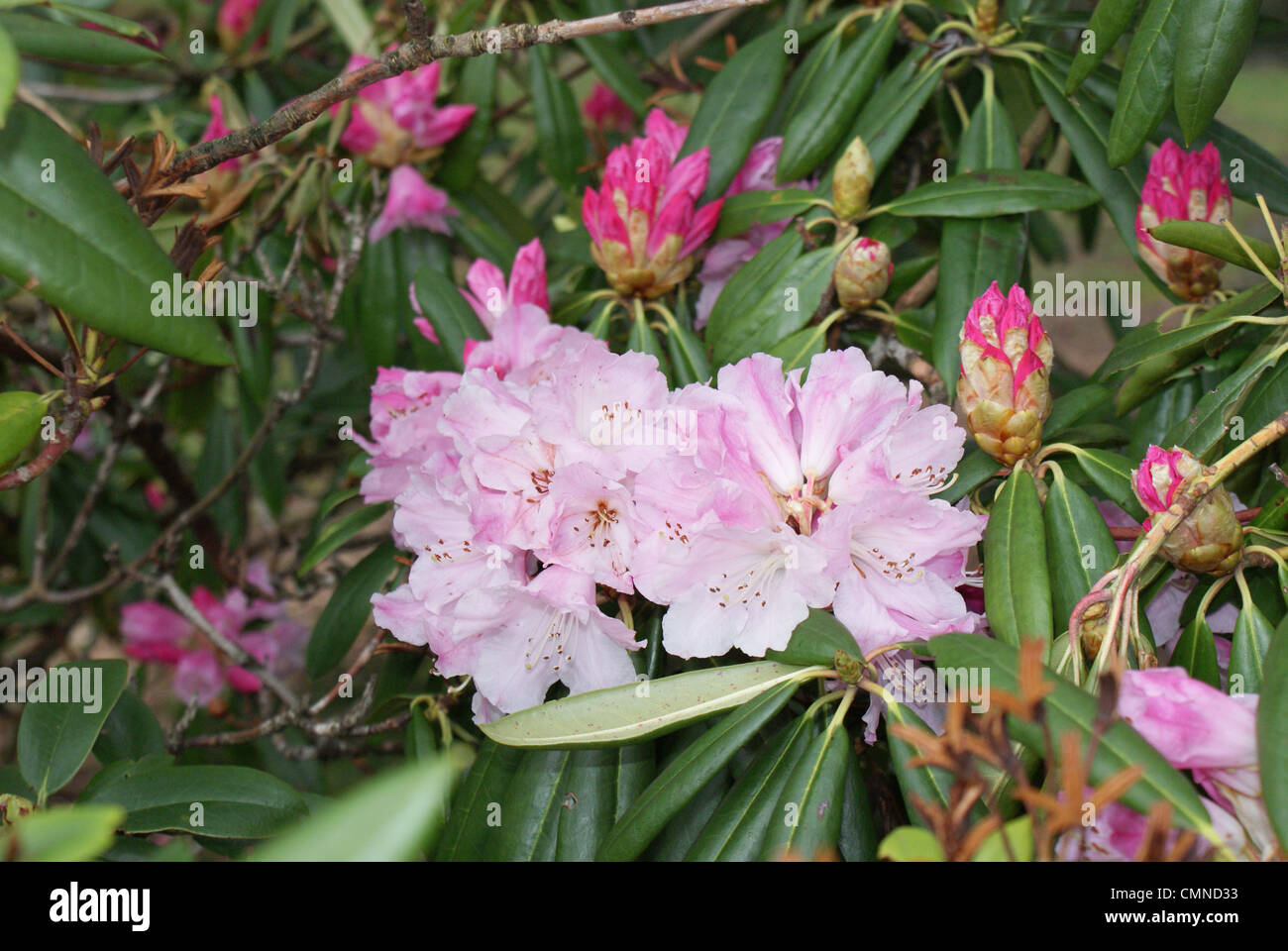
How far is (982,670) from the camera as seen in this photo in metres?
0.73

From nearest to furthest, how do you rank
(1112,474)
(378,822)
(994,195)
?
1. (378,822)
2. (1112,474)
3. (994,195)

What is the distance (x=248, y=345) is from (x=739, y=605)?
1.26 metres

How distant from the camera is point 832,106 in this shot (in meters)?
1.35

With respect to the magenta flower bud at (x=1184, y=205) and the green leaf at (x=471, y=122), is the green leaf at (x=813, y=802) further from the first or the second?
the green leaf at (x=471, y=122)

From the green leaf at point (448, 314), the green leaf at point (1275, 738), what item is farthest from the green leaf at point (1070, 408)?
the green leaf at point (448, 314)

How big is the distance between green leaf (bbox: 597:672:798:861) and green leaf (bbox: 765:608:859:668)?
0.09 ft

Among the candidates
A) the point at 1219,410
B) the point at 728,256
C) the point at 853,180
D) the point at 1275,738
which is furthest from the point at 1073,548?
the point at 728,256

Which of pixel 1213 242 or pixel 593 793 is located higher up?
pixel 1213 242

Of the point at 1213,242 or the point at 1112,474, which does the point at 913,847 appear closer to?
the point at 1112,474

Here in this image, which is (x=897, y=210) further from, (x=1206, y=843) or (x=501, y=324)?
(x=1206, y=843)

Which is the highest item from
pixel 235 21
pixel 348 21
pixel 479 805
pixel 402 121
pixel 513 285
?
pixel 235 21

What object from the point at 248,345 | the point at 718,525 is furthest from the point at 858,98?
the point at 248,345

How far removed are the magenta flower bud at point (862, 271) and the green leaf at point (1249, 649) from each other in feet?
1.80

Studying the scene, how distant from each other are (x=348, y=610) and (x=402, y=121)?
83cm
